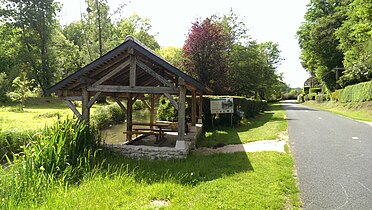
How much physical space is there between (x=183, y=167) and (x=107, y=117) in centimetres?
1388

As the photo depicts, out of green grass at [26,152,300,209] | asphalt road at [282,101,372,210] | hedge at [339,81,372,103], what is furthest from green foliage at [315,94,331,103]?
green grass at [26,152,300,209]

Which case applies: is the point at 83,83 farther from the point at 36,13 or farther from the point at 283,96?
the point at 283,96

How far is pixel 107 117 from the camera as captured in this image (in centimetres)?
1986

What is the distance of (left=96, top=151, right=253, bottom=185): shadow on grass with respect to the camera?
21.1ft

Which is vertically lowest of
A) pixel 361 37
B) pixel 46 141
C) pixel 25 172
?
pixel 25 172

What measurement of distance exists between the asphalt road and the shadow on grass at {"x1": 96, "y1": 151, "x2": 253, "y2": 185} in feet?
5.62

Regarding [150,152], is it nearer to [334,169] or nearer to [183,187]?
[183,187]

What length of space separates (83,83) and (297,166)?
737cm

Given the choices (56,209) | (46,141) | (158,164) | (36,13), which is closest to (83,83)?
(46,141)

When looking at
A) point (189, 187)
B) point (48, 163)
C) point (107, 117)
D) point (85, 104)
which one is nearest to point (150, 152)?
point (85, 104)

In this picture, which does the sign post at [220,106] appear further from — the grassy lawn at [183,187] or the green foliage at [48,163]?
the green foliage at [48,163]

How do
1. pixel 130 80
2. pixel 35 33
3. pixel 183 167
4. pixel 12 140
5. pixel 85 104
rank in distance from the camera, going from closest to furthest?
pixel 183 167 → pixel 130 80 → pixel 85 104 → pixel 12 140 → pixel 35 33

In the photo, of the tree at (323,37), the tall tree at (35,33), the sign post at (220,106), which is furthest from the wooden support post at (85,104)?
the tree at (323,37)

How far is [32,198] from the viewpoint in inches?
183
